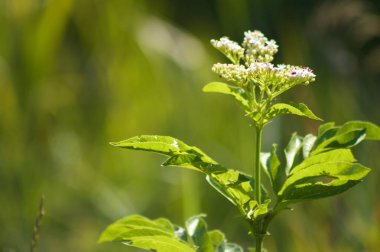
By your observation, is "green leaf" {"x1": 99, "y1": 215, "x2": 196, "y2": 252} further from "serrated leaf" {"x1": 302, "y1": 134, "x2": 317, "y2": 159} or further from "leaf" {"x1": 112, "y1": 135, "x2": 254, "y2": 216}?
"serrated leaf" {"x1": 302, "y1": 134, "x2": 317, "y2": 159}

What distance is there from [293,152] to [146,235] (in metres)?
0.29

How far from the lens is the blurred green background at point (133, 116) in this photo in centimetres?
294

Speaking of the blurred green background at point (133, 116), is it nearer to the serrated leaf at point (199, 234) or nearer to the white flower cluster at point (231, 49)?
the serrated leaf at point (199, 234)

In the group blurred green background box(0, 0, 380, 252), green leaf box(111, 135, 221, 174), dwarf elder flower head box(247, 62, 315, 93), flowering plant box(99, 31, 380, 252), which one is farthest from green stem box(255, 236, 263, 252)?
blurred green background box(0, 0, 380, 252)

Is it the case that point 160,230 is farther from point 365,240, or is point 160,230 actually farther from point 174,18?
point 174,18


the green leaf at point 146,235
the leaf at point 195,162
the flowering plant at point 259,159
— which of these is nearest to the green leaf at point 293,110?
the flowering plant at point 259,159

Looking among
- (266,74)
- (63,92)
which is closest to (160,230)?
(266,74)

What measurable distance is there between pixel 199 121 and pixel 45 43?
0.96 metres

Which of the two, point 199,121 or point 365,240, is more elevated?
point 199,121

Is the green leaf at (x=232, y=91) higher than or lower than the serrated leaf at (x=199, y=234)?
higher

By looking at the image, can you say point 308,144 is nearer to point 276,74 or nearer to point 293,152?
point 293,152

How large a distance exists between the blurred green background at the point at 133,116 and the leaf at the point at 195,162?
131 cm

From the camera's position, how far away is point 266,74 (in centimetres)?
111

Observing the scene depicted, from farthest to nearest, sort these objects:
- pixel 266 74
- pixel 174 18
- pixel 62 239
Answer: pixel 174 18 < pixel 62 239 < pixel 266 74
